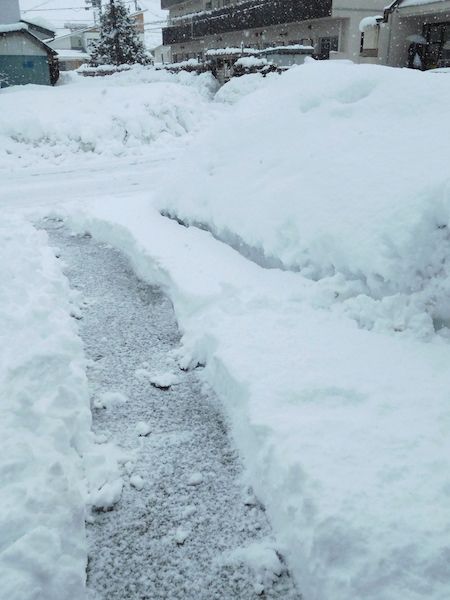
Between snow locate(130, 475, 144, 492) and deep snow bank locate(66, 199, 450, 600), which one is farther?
snow locate(130, 475, 144, 492)

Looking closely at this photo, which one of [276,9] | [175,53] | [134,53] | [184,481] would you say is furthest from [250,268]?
[175,53]

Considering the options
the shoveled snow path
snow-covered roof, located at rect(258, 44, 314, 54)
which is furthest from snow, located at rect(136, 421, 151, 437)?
snow-covered roof, located at rect(258, 44, 314, 54)

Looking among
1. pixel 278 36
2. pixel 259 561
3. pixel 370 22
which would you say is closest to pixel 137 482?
pixel 259 561

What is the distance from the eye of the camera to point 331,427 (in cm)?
250

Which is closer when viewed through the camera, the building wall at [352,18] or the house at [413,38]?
the house at [413,38]

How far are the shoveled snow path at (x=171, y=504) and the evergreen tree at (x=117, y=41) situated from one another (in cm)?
3524

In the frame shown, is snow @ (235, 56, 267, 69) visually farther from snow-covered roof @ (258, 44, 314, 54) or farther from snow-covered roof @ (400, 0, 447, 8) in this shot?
snow-covered roof @ (400, 0, 447, 8)

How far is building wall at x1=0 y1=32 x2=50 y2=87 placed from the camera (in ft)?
75.7

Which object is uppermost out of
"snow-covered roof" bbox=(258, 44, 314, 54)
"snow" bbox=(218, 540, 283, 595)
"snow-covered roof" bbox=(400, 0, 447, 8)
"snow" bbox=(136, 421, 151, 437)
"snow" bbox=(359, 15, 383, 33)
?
→ "snow-covered roof" bbox=(400, 0, 447, 8)

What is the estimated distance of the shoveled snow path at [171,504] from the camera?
2000 millimetres

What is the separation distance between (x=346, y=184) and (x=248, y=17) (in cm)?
2668

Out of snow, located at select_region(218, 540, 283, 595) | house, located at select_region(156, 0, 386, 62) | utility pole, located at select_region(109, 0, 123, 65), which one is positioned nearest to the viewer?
snow, located at select_region(218, 540, 283, 595)

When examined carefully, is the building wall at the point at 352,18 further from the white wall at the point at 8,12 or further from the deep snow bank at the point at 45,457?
the deep snow bank at the point at 45,457

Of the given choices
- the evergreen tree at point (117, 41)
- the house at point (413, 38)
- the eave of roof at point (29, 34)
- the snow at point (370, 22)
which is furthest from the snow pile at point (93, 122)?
the evergreen tree at point (117, 41)
